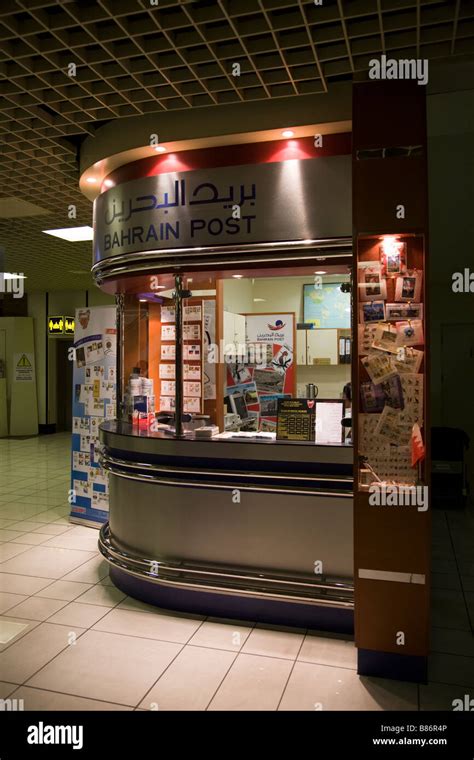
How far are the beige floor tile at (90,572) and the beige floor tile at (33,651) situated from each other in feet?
2.58

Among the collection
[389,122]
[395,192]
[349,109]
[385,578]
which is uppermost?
[349,109]

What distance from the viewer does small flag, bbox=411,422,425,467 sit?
3.06 metres

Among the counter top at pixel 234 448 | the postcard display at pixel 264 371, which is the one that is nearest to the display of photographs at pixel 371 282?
the counter top at pixel 234 448

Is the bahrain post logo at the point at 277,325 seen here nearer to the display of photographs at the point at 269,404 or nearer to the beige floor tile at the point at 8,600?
the display of photographs at the point at 269,404

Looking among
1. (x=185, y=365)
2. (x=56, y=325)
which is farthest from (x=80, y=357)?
(x=56, y=325)

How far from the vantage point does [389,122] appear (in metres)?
3.08

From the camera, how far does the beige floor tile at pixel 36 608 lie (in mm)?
3953

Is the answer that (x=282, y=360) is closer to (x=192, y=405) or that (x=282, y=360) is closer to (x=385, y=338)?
(x=192, y=405)

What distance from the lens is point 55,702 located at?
290 centimetres

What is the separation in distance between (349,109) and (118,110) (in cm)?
165

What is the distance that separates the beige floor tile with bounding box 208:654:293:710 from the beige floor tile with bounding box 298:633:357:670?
16 centimetres

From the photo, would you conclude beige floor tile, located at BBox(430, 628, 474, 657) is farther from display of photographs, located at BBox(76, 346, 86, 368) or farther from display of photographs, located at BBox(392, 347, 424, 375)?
display of photographs, located at BBox(76, 346, 86, 368)
